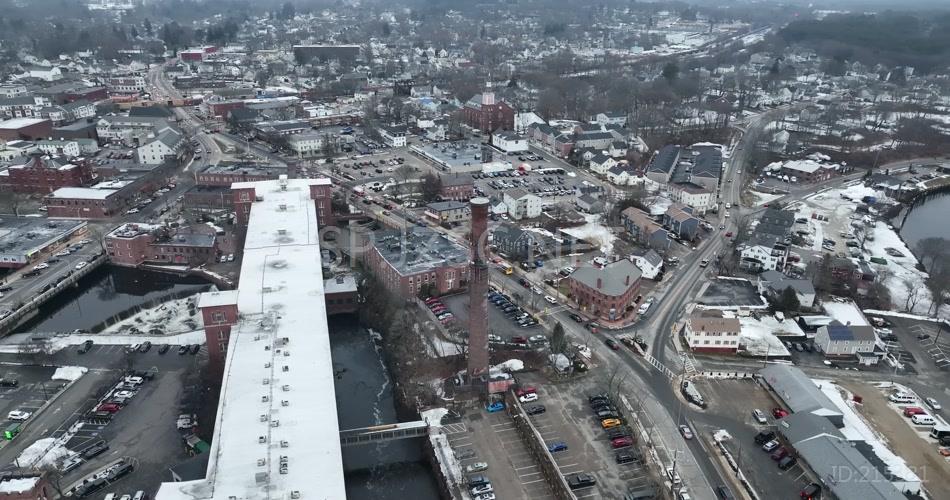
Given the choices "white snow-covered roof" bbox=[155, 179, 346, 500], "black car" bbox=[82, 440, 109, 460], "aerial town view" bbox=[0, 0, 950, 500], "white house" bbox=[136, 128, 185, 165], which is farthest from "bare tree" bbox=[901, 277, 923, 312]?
"white house" bbox=[136, 128, 185, 165]

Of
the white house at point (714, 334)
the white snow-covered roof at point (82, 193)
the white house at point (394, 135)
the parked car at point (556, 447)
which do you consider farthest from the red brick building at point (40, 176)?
the white house at point (714, 334)

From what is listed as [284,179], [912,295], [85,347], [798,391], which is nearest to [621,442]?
[798,391]

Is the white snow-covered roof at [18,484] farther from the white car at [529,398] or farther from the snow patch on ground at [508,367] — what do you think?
the white car at [529,398]

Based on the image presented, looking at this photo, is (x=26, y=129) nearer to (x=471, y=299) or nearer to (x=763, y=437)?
(x=471, y=299)

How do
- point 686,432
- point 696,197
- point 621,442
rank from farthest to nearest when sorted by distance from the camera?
point 696,197 < point 686,432 < point 621,442

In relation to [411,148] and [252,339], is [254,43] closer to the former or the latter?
[411,148]

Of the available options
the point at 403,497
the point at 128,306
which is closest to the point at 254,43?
the point at 128,306

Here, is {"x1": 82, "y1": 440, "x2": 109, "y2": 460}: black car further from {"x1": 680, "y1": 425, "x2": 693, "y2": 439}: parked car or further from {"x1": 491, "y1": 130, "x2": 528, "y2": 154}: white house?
{"x1": 491, "y1": 130, "x2": 528, "y2": 154}: white house
